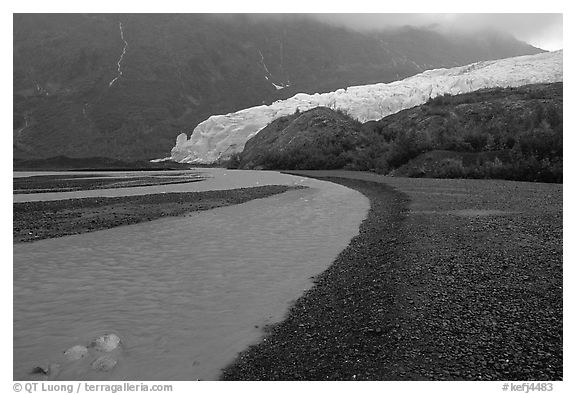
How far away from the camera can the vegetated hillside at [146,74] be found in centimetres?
14712

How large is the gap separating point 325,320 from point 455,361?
7.30 feet

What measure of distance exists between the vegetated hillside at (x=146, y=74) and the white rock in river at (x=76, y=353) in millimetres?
134143

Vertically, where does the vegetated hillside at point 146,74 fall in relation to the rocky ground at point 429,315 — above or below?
above

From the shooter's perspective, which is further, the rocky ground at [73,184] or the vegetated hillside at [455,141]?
the vegetated hillside at [455,141]

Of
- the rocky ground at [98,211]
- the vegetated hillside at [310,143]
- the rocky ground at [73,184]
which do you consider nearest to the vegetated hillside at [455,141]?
the vegetated hillside at [310,143]

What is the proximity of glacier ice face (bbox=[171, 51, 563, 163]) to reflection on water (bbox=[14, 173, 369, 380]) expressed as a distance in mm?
68978

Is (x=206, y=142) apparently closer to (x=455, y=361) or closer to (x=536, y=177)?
(x=536, y=177)

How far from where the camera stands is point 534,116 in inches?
1654

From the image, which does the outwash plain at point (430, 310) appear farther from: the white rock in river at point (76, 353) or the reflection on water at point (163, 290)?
the white rock in river at point (76, 353)

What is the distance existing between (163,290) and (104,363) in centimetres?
300

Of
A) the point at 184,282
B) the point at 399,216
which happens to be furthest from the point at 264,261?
the point at 399,216

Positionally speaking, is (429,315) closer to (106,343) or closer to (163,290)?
(106,343)

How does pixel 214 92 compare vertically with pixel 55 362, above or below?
above

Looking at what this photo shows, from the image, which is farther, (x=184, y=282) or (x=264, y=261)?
(x=264, y=261)
